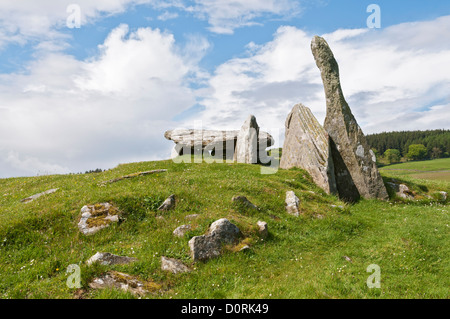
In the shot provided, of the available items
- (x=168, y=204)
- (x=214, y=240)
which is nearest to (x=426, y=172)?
(x=168, y=204)

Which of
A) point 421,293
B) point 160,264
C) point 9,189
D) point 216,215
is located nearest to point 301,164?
point 216,215

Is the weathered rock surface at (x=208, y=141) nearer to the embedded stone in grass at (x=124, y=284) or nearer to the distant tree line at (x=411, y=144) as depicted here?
the embedded stone in grass at (x=124, y=284)

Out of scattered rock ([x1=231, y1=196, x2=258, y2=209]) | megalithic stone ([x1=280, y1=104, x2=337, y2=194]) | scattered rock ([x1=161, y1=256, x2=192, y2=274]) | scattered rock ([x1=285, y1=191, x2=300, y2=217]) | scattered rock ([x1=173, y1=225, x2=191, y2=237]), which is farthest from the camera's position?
megalithic stone ([x1=280, y1=104, x2=337, y2=194])

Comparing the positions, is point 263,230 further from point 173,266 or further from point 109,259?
point 109,259

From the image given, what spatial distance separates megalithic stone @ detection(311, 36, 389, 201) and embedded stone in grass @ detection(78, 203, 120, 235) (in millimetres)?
15432

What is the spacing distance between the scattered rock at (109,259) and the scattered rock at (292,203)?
8.42 meters

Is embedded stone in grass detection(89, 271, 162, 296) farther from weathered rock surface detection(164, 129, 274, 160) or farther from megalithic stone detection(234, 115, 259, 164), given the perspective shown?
→ weathered rock surface detection(164, 129, 274, 160)

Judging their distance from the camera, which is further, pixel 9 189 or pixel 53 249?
pixel 9 189

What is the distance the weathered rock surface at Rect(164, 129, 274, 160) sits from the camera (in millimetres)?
34875

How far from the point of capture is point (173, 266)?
10188 mm

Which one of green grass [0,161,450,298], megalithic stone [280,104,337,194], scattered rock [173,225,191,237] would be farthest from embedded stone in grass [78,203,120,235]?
megalithic stone [280,104,337,194]

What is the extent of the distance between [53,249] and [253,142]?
72.2ft

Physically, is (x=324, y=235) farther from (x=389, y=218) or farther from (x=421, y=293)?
(x=389, y=218)
